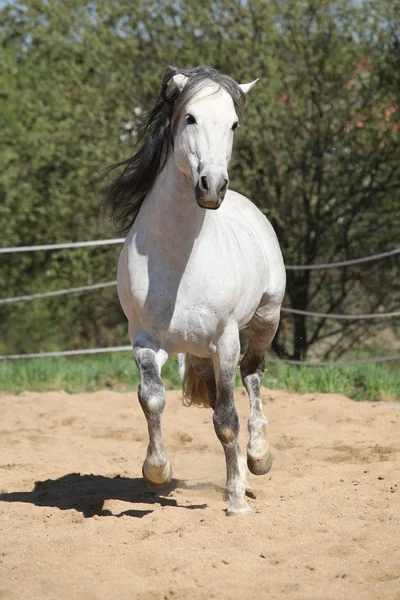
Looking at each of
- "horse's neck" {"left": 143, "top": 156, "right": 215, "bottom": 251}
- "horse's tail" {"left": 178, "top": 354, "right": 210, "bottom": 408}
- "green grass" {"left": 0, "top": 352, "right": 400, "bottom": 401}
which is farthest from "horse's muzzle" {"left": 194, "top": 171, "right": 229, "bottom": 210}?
"green grass" {"left": 0, "top": 352, "right": 400, "bottom": 401}

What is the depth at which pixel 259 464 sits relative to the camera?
528 centimetres

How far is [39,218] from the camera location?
13.3 m

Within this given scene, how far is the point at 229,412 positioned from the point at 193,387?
106 centimetres

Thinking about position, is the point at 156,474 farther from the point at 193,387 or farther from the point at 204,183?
the point at 204,183

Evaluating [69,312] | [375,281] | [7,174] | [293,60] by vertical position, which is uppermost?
[293,60]

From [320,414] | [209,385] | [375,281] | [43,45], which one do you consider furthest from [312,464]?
[43,45]

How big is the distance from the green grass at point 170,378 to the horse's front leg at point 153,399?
13.2ft

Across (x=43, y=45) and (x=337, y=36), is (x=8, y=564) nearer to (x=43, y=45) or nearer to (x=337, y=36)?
(x=337, y=36)

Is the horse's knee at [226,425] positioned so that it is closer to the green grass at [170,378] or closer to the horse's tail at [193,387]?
the horse's tail at [193,387]

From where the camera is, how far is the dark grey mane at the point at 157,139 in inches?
176

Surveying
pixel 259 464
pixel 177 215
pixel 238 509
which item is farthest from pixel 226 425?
pixel 177 215

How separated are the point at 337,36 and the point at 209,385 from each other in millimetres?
7086

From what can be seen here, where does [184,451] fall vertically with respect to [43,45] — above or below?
below

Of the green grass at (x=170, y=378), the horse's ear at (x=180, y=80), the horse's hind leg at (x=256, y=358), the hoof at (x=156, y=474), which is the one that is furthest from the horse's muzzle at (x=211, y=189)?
the green grass at (x=170, y=378)
